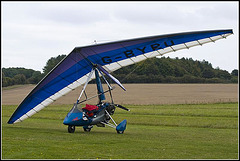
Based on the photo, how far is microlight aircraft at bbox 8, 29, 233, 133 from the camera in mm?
14228

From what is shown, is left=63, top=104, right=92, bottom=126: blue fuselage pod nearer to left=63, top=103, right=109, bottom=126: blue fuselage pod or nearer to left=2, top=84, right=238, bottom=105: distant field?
left=63, top=103, right=109, bottom=126: blue fuselage pod

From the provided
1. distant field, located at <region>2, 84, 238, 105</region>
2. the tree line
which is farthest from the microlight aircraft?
the tree line

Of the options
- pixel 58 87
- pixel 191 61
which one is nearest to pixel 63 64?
pixel 58 87

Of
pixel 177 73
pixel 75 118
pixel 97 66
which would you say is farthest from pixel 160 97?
pixel 75 118

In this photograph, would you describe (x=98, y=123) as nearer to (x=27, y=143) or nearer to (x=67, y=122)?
(x=67, y=122)

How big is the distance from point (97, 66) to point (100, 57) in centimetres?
64

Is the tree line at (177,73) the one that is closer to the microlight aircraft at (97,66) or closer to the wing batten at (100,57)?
the wing batten at (100,57)

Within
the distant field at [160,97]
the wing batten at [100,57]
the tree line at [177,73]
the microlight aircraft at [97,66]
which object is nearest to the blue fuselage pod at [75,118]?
the microlight aircraft at [97,66]

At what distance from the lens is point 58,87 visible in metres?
17.1

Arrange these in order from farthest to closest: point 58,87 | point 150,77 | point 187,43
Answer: point 150,77 < point 58,87 < point 187,43

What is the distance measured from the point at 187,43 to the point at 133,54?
230 centimetres

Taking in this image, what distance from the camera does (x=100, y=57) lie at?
1562cm

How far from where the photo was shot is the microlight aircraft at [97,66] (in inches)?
560

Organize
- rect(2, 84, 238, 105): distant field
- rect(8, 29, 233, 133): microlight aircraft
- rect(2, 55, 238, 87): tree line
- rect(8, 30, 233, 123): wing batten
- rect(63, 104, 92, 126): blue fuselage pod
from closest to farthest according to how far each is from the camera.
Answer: rect(8, 30, 233, 123): wing batten
rect(8, 29, 233, 133): microlight aircraft
rect(63, 104, 92, 126): blue fuselage pod
rect(2, 84, 238, 105): distant field
rect(2, 55, 238, 87): tree line
